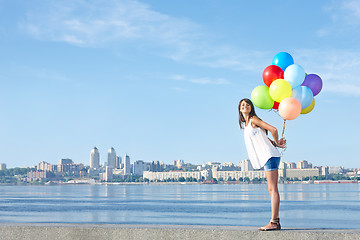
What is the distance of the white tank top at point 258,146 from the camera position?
831cm

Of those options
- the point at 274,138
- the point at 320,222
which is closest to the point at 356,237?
the point at 274,138

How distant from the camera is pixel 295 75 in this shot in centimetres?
892

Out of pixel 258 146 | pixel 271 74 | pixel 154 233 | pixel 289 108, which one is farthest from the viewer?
pixel 271 74

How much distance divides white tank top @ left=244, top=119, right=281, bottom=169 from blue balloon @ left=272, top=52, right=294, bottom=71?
1.61 m

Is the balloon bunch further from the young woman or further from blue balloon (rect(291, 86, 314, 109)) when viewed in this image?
the young woman

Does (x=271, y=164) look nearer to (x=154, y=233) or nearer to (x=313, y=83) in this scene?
(x=313, y=83)

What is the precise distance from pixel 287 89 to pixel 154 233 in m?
3.23

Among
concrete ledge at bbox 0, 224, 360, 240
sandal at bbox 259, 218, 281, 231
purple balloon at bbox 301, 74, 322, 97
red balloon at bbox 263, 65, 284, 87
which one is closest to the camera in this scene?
Result: concrete ledge at bbox 0, 224, 360, 240

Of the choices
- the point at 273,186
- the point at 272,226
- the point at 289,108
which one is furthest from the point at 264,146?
the point at 272,226

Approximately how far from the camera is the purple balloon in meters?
9.43

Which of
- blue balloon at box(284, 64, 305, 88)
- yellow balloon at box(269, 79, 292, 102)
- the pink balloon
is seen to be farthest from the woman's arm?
blue balloon at box(284, 64, 305, 88)

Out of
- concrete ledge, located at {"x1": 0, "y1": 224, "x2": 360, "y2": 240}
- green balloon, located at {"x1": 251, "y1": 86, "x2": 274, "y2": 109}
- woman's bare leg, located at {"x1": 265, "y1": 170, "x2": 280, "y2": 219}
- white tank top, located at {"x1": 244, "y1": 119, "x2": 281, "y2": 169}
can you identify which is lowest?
concrete ledge, located at {"x1": 0, "y1": 224, "x2": 360, "y2": 240}

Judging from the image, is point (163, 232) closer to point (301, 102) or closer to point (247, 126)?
point (247, 126)

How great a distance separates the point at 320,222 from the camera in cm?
4166
